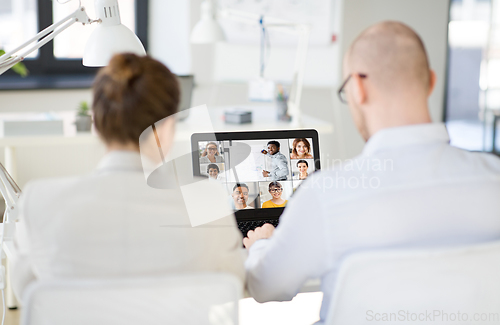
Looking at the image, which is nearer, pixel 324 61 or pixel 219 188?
pixel 219 188

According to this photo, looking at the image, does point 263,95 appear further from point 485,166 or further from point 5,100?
point 485,166

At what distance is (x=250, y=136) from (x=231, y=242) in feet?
1.83

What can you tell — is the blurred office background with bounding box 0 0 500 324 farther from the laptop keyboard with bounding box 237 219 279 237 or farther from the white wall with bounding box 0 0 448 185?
the laptop keyboard with bounding box 237 219 279 237

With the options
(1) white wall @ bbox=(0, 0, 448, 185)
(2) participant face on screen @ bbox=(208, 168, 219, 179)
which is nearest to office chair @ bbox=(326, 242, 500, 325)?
(2) participant face on screen @ bbox=(208, 168, 219, 179)

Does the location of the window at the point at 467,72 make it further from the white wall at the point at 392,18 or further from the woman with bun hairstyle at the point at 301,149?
the woman with bun hairstyle at the point at 301,149

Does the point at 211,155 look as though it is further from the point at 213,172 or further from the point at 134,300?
the point at 134,300

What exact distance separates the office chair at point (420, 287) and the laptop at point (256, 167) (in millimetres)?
552

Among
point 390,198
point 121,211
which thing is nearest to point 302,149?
point 390,198

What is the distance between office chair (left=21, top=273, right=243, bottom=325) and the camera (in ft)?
2.68

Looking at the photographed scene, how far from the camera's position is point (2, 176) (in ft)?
4.40

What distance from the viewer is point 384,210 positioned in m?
0.94

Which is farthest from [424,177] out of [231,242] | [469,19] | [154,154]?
[469,19]

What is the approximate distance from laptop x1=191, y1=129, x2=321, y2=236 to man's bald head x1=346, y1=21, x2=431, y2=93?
18.0 inches

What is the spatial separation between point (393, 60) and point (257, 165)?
0.54 meters
